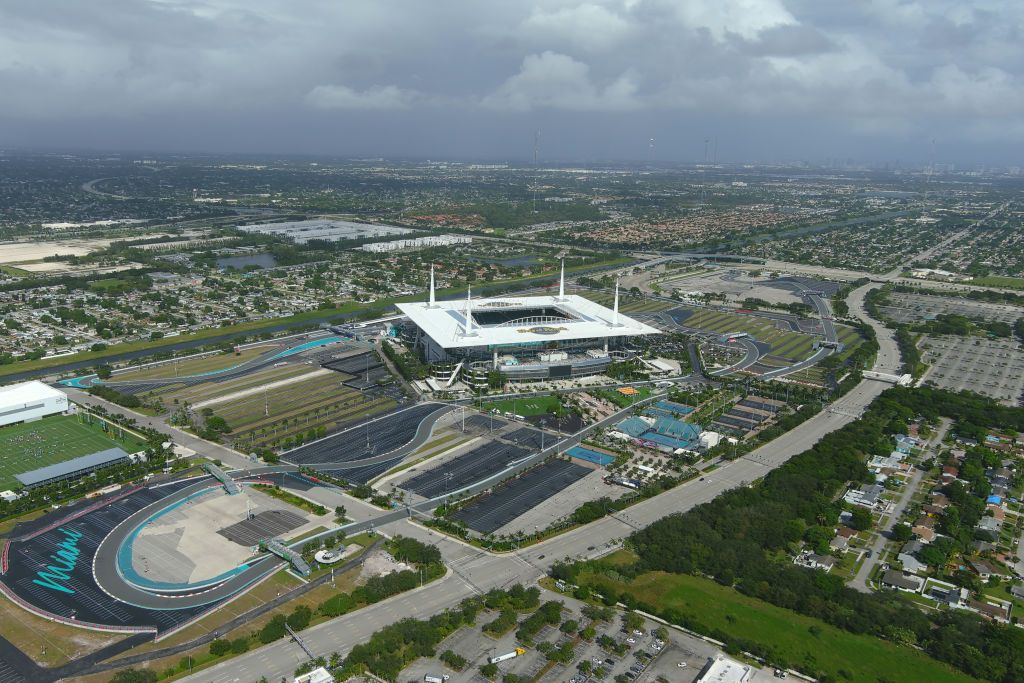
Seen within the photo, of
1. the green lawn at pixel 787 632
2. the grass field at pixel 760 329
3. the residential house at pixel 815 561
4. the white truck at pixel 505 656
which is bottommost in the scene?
the green lawn at pixel 787 632

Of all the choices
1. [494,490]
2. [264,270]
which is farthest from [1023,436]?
[264,270]

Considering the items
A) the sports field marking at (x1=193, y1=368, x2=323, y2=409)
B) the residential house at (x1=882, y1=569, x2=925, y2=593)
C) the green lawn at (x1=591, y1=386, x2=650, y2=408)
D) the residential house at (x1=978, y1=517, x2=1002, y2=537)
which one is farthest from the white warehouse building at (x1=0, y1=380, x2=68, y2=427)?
the residential house at (x1=978, y1=517, x2=1002, y2=537)

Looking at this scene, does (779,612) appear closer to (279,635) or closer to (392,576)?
(392,576)

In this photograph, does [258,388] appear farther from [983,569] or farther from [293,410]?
[983,569]

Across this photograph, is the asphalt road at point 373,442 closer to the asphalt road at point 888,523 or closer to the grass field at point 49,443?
the grass field at point 49,443

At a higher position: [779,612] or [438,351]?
[438,351]

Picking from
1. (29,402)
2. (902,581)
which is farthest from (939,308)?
(29,402)

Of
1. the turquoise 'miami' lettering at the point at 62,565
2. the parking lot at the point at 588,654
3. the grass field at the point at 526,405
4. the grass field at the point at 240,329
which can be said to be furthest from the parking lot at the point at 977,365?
the turquoise 'miami' lettering at the point at 62,565
